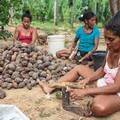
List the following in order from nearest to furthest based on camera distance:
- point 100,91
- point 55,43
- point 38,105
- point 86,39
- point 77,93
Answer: point 77,93 → point 100,91 → point 38,105 → point 86,39 → point 55,43

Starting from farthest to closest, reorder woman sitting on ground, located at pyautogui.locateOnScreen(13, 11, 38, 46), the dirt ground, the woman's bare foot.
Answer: woman sitting on ground, located at pyautogui.locateOnScreen(13, 11, 38, 46), the woman's bare foot, the dirt ground

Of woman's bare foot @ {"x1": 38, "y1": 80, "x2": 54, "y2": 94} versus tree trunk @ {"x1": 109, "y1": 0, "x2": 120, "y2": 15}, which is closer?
woman's bare foot @ {"x1": 38, "y1": 80, "x2": 54, "y2": 94}

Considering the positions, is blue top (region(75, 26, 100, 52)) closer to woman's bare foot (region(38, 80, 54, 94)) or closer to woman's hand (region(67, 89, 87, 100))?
woman's bare foot (region(38, 80, 54, 94))

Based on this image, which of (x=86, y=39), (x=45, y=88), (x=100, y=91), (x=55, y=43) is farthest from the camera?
(x=55, y=43)

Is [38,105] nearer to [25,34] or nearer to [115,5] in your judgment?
[115,5]

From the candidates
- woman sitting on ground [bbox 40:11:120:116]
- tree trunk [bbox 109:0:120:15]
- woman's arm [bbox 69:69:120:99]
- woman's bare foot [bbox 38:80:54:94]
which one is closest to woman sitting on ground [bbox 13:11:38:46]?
tree trunk [bbox 109:0:120:15]

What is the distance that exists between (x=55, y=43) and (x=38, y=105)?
9.74ft

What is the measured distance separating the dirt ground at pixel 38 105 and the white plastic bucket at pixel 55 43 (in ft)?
7.66

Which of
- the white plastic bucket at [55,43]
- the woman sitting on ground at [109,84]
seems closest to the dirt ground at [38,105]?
the woman sitting on ground at [109,84]

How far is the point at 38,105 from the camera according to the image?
4.12 metres

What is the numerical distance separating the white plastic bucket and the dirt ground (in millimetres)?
2336

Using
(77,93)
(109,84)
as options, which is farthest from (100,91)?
(77,93)

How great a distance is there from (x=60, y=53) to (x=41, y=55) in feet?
4.07

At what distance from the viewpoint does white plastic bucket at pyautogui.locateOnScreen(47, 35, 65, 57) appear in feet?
22.8
